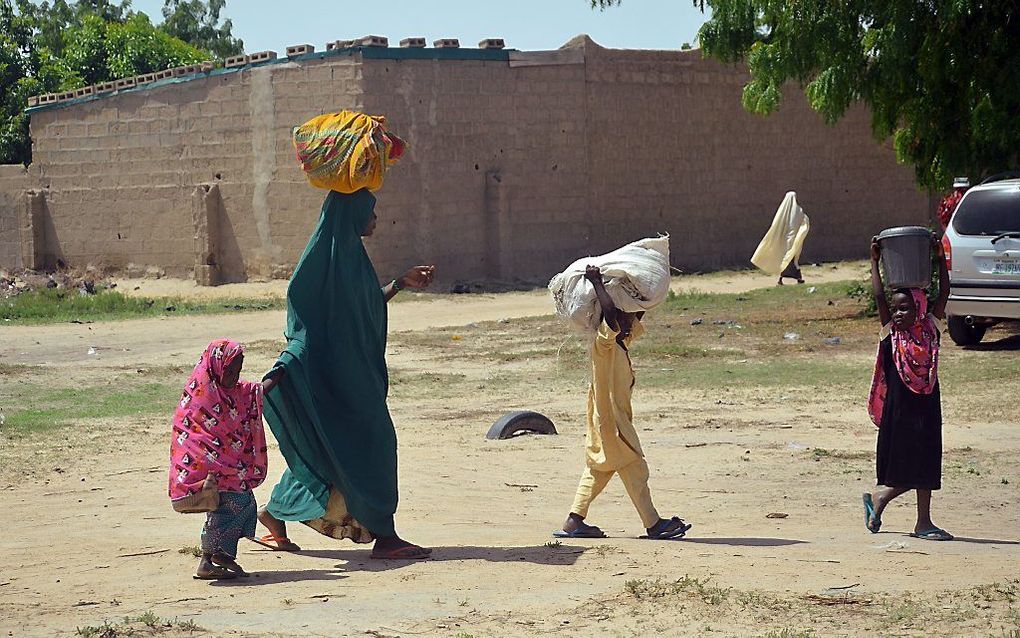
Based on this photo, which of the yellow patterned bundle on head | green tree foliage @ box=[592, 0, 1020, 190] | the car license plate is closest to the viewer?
the yellow patterned bundle on head

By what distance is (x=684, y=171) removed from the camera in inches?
998

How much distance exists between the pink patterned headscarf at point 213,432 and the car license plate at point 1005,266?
369 inches

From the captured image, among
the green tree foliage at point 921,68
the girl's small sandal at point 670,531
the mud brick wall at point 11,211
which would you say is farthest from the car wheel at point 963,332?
the mud brick wall at point 11,211

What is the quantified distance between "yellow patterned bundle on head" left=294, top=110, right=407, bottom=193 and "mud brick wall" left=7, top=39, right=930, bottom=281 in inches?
600

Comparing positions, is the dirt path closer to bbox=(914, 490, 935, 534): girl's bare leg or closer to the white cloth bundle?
the white cloth bundle

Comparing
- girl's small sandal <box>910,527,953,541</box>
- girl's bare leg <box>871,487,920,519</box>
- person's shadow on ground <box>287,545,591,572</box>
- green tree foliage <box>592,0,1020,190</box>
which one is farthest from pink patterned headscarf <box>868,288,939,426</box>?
green tree foliage <box>592,0,1020,190</box>

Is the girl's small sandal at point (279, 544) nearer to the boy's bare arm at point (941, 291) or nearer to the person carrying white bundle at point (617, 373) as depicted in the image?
the person carrying white bundle at point (617, 373)

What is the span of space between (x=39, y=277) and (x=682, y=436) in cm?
1700

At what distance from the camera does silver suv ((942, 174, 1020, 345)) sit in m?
13.4

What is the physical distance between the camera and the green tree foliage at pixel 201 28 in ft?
189

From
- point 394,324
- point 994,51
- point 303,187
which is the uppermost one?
point 994,51

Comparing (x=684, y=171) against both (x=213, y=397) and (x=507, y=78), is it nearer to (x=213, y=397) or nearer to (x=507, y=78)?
(x=507, y=78)

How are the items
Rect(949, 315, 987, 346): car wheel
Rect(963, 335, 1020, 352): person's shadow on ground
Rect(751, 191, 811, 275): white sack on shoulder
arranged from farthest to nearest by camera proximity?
1. Rect(751, 191, 811, 275): white sack on shoulder
2. Rect(949, 315, 987, 346): car wheel
3. Rect(963, 335, 1020, 352): person's shadow on ground

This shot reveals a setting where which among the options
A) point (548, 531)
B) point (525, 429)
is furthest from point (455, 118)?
point (548, 531)
